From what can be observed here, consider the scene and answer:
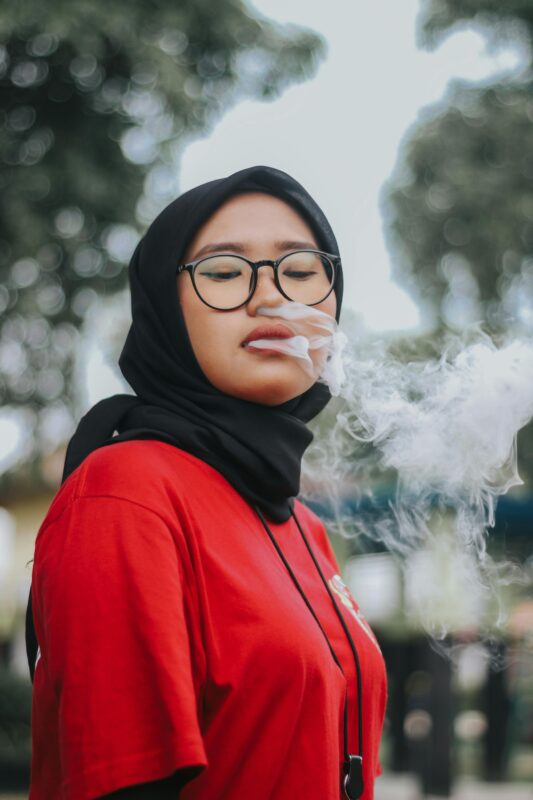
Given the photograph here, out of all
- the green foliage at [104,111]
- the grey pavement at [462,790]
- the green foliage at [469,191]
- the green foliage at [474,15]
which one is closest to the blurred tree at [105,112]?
the green foliage at [104,111]

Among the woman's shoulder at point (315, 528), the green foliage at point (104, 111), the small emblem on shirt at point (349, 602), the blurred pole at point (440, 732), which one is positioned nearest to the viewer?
the small emblem on shirt at point (349, 602)

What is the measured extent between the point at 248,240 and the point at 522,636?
121 inches

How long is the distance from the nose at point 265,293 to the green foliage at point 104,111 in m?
4.80

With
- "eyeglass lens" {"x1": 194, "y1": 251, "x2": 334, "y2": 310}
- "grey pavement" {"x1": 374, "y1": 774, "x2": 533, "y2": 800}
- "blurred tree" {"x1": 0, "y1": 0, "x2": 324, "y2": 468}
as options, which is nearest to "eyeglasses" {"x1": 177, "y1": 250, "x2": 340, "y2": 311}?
"eyeglass lens" {"x1": 194, "y1": 251, "x2": 334, "y2": 310}

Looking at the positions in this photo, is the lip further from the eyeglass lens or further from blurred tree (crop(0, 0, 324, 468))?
blurred tree (crop(0, 0, 324, 468))

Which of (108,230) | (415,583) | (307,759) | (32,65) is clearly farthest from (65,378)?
(307,759)

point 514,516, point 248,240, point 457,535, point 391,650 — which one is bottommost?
point 391,650

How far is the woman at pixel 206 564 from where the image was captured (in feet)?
4.07

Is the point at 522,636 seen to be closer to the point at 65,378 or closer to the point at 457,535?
the point at 457,535

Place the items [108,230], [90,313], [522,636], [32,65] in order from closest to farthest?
[522,636], [32,65], [108,230], [90,313]

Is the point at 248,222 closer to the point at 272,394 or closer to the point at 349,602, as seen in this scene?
the point at 272,394

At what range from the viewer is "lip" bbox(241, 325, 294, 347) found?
161 centimetres

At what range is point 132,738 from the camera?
3.99ft

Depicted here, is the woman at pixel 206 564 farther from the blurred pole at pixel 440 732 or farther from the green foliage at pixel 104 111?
the blurred pole at pixel 440 732
